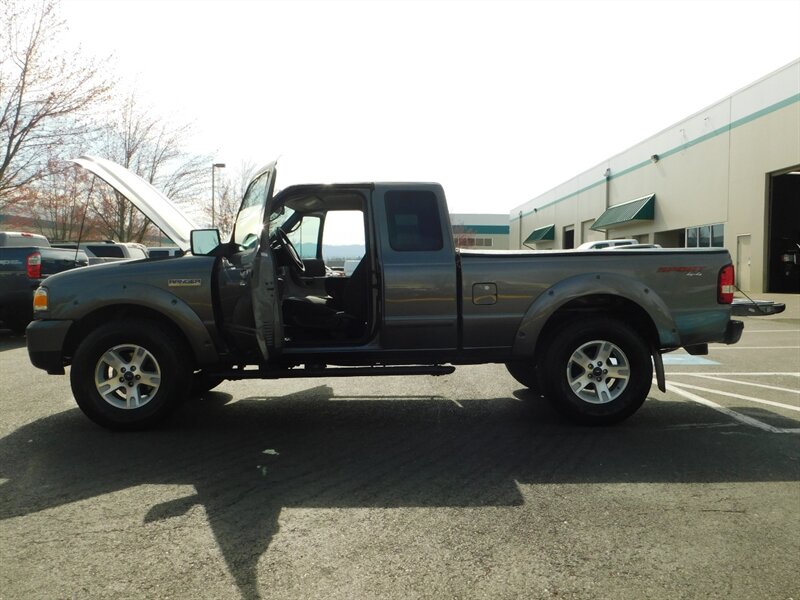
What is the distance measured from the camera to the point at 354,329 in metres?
5.97

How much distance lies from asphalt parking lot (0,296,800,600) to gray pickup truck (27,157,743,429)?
→ 0.49 metres

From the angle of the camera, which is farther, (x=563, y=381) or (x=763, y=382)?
(x=763, y=382)

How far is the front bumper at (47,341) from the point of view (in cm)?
547

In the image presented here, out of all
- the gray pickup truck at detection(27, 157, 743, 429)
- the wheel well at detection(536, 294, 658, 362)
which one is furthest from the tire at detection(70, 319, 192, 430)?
the wheel well at detection(536, 294, 658, 362)

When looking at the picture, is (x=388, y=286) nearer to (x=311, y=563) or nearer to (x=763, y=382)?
(x=311, y=563)

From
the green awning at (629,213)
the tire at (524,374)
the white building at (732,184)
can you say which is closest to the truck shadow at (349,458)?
the tire at (524,374)

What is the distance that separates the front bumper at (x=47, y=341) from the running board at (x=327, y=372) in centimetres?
134

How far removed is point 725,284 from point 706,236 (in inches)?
996

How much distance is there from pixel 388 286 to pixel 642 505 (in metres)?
2.66

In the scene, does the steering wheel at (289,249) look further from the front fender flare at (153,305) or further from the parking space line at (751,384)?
the parking space line at (751,384)

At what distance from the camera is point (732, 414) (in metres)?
5.99

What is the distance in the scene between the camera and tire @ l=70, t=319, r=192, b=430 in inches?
210

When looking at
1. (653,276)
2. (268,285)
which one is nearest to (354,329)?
(268,285)

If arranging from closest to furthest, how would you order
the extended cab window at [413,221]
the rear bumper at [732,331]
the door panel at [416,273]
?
1. the door panel at [416,273]
2. the extended cab window at [413,221]
3. the rear bumper at [732,331]
